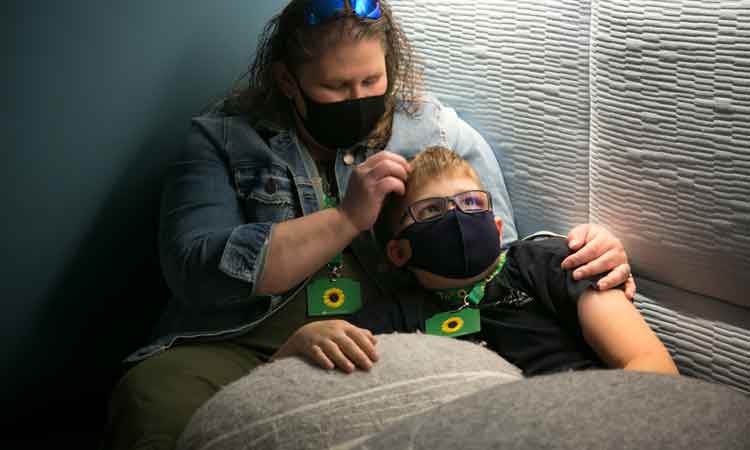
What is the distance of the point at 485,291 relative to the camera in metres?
1.30

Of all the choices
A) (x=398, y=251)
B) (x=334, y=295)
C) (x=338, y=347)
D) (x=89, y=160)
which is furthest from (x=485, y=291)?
(x=89, y=160)

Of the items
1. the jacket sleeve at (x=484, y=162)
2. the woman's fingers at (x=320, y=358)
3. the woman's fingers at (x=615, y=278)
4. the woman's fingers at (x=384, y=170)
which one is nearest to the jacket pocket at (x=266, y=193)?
the woman's fingers at (x=384, y=170)

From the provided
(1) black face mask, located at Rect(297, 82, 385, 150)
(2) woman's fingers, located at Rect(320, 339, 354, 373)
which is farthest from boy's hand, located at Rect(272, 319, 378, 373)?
(1) black face mask, located at Rect(297, 82, 385, 150)

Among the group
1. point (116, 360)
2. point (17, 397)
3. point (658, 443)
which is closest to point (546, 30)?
point (658, 443)

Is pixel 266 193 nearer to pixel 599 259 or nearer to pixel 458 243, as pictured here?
pixel 458 243

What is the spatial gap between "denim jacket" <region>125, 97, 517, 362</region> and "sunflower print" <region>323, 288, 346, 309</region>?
0.04 meters

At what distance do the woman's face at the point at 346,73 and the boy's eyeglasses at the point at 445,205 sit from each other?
238mm

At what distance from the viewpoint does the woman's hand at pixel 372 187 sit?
50.3 inches

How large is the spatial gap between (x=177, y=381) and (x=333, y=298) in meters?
0.30

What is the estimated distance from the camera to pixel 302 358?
3.40ft

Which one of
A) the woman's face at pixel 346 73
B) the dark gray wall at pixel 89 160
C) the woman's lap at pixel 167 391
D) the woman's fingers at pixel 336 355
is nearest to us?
the woman's fingers at pixel 336 355

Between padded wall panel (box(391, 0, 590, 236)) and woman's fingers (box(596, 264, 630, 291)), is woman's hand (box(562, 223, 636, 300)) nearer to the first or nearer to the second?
woman's fingers (box(596, 264, 630, 291))

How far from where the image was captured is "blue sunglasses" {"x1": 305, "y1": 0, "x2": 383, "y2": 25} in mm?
1373

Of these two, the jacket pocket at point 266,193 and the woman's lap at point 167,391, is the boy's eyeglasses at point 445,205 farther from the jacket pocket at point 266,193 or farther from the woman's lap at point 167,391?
the woman's lap at point 167,391
